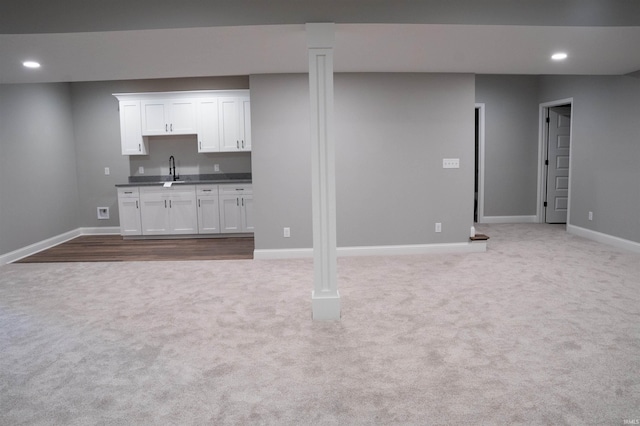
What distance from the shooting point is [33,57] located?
13.5ft

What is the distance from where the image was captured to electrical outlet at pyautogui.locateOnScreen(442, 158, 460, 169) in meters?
5.86

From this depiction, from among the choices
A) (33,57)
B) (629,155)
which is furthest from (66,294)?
(629,155)

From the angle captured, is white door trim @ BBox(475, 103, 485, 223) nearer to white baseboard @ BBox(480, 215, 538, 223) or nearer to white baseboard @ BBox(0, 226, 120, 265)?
white baseboard @ BBox(480, 215, 538, 223)

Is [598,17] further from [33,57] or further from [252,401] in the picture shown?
[33,57]

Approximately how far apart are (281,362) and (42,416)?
134 centimetres

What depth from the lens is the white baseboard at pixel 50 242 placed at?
19.4 ft

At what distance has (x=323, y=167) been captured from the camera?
11.6 ft

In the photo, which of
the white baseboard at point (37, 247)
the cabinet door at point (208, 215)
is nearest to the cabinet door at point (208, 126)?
the cabinet door at point (208, 215)

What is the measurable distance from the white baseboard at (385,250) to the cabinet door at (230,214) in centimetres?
160

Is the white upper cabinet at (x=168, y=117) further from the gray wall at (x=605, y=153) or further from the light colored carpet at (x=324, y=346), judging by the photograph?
the gray wall at (x=605, y=153)

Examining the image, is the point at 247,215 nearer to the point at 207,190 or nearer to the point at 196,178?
the point at 207,190

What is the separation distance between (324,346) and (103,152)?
6170 mm

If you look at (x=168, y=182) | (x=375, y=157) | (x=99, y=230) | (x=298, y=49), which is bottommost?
(x=99, y=230)

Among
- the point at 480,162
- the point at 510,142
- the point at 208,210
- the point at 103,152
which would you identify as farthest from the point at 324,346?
the point at 510,142
